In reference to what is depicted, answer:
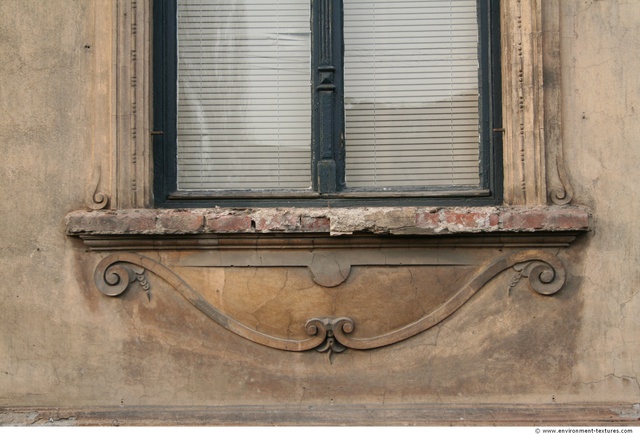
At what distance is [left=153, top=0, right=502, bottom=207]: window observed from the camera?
5121 millimetres

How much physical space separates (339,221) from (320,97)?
2.82 feet

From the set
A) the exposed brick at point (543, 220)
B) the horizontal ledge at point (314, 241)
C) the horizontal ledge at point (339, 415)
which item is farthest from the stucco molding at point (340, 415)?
the exposed brick at point (543, 220)

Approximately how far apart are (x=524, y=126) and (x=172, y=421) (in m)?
2.56

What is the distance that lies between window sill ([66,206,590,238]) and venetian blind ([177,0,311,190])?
17.0 inches

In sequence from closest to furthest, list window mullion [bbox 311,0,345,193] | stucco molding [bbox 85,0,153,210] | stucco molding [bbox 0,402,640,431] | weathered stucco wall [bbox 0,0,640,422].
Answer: stucco molding [bbox 0,402,640,431] < weathered stucco wall [bbox 0,0,640,422] < stucco molding [bbox 85,0,153,210] < window mullion [bbox 311,0,345,193]

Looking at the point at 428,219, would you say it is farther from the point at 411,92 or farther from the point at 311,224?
the point at 411,92

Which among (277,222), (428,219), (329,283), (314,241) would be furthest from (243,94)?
(428,219)

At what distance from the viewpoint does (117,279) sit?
16.0 ft

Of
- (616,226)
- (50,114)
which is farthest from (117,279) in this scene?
(616,226)

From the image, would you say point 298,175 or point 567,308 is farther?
point 298,175

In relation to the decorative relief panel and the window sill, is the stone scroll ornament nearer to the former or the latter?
the decorative relief panel

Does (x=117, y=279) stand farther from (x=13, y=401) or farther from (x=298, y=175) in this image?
(x=298, y=175)

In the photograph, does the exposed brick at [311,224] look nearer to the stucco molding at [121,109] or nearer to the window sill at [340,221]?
the window sill at [340,221]

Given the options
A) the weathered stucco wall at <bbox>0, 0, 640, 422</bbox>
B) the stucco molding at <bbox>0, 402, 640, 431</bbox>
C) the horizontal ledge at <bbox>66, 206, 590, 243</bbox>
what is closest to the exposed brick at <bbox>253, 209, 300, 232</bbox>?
the horizontal ledge at <bbox>66, 206, 590, 243</bbox>
